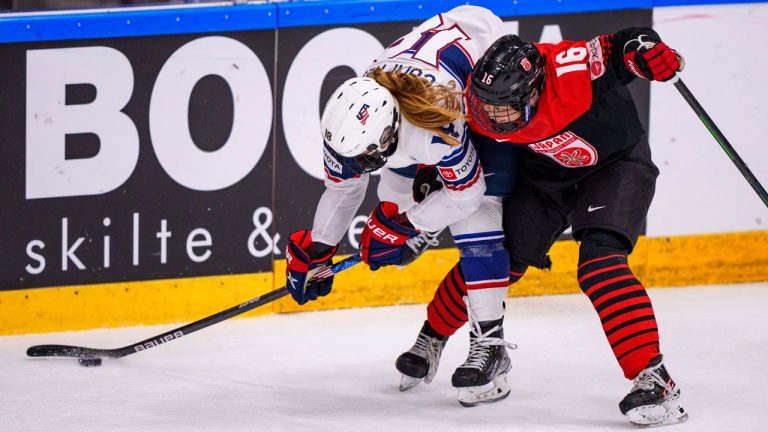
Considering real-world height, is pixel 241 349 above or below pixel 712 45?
below

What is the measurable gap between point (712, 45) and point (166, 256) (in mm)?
2351

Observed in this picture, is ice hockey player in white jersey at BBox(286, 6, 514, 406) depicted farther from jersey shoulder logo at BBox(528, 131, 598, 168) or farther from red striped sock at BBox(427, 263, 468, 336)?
jersey shoulder logo at BBox(528, 131, 598, 168)

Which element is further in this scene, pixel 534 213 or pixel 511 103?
pixel 534 213

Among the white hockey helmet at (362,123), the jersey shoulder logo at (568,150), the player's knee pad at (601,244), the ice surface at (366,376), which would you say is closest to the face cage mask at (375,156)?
the white hockey helmet at (362,123)

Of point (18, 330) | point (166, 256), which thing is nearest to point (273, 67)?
point (166, 256)

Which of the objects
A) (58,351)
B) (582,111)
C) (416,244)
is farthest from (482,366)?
(58,351)

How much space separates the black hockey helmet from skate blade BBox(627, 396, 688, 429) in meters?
0.85

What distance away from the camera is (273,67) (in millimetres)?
4984

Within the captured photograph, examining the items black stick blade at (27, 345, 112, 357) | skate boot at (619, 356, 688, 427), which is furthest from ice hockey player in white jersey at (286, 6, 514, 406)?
black stick blade at (27, 345, 112, 357)

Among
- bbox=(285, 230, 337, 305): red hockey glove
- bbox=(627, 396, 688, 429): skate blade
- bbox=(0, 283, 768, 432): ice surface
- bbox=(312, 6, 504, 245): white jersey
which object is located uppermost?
bbox=(312, 6, 504, 245): white jersey

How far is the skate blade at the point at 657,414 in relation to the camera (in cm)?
361

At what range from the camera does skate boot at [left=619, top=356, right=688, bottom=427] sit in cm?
359

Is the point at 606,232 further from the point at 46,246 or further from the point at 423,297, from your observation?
the point at 46,246

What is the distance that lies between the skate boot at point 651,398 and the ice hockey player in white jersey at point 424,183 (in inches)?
18.9
